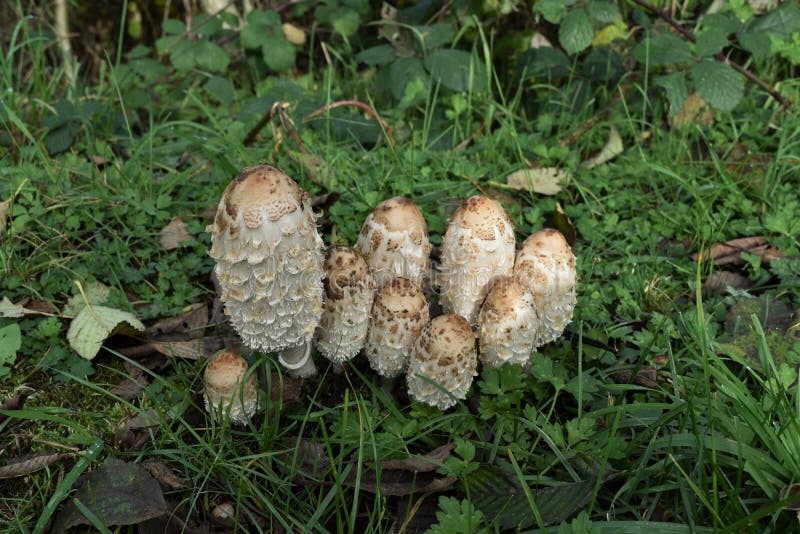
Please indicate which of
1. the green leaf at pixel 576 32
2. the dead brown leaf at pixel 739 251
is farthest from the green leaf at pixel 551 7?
the dead brown leaf at pixel 739 251

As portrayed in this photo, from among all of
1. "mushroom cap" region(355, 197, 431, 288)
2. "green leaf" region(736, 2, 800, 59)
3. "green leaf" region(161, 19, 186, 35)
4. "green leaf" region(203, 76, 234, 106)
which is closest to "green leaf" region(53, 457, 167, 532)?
"mushroom cap" region(355, 197, 431, 288)

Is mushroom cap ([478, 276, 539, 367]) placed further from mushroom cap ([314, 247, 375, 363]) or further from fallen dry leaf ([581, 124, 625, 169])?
fallen dry leaf ([581, 124, 625, 169])

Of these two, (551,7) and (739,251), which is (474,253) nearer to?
(739,251)

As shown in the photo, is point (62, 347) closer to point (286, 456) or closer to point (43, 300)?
point (43, 300)

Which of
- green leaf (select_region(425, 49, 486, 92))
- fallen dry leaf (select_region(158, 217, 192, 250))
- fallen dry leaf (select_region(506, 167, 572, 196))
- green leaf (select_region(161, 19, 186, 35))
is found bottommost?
fallen dry leaf (select_region(158, 217, 192, 250))

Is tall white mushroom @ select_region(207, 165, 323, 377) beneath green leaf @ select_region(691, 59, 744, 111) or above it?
beneath

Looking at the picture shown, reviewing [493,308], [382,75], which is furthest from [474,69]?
[493,308]

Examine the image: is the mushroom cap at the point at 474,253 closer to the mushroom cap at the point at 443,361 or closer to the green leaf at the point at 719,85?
the mushroom cap at the point at 443,361
